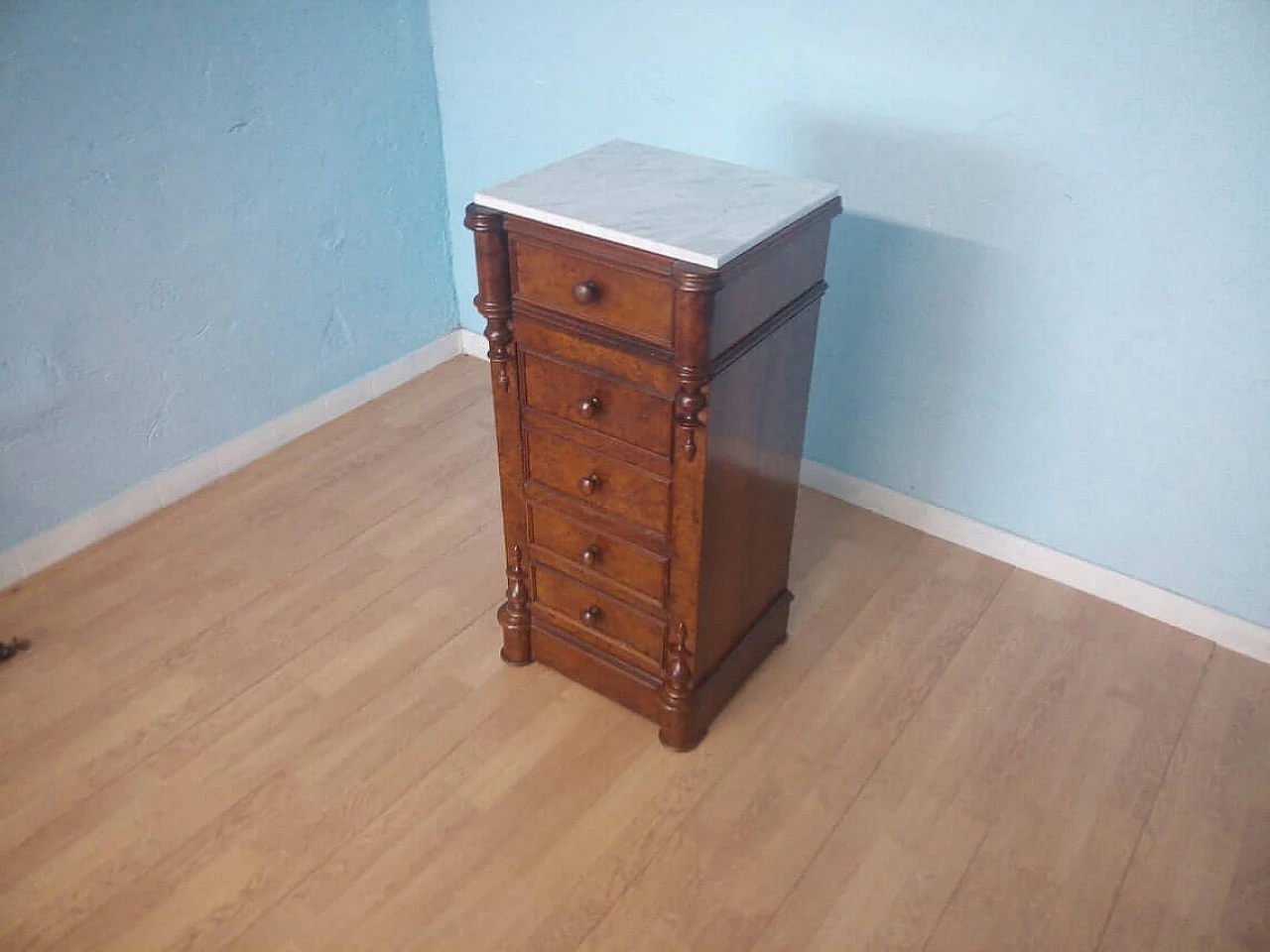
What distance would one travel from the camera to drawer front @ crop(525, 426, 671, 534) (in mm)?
1475

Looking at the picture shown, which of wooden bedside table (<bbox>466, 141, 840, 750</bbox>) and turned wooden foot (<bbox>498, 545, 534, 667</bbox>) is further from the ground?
wooden bedside table (<bbox>466, 141, 840, 750</bbox>)

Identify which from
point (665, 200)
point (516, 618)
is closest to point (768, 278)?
point (665, 200)

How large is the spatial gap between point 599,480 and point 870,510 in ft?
3.00

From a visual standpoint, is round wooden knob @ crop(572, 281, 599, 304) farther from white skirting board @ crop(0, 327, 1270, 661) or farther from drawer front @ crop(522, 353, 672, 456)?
white skirting board @ crop(0, 327, 1270, 661)

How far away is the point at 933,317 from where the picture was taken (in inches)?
76.9

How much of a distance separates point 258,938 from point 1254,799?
60.0 inches

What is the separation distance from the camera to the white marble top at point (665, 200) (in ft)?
4.18

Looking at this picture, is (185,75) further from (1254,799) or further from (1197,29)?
(1254,799)

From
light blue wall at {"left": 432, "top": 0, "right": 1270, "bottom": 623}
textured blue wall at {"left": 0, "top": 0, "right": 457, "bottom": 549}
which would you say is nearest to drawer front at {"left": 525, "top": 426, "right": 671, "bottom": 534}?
light blue wall at {"left": 432, "top": 0, "right": 1270, "bottom": 623}

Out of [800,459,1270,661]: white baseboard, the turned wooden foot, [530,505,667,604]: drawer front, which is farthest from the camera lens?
[800,459,1270,661]: white baseboard

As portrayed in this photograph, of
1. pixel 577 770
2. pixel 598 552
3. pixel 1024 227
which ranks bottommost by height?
pixel 577 770

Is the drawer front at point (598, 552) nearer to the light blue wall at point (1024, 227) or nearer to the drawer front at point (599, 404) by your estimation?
the drawer front at point (599, 404)

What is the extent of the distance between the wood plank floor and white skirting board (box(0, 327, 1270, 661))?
0.13 feet

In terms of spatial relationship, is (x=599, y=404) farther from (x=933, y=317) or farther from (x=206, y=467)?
(x=206, y=467)
